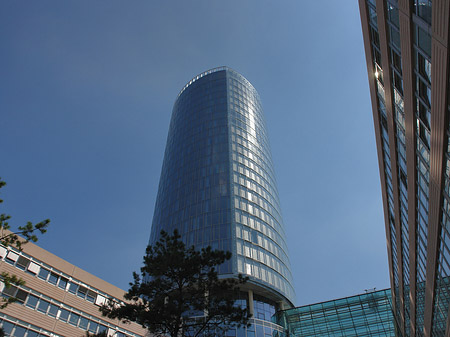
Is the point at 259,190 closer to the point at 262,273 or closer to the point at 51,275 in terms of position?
the point at 262,273

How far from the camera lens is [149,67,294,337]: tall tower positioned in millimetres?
54125

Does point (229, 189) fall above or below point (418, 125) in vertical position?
above

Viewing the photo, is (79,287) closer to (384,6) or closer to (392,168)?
(392,168)

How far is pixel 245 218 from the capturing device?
2323 inches

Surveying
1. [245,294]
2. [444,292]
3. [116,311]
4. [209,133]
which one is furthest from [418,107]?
[209,133]

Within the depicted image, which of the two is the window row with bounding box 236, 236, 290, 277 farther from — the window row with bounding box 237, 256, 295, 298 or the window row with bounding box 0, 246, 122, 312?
the window row with bounding box 0, 246, 122, 312

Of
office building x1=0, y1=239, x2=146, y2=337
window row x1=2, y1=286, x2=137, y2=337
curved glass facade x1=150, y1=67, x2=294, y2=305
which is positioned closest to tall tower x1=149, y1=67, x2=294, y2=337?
curved glass facade x1=150, y1=67, x2=294, y2=305

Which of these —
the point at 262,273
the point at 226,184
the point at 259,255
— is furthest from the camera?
the point at 226,184

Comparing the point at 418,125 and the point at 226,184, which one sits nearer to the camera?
the point at 418,125

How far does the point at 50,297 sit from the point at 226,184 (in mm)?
36765

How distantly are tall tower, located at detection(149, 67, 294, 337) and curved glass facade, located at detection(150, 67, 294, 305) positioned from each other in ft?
0.56

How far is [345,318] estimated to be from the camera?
51031mm

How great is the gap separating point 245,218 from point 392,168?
1451 inches

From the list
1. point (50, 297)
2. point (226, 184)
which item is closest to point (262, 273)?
point (226, 184)
